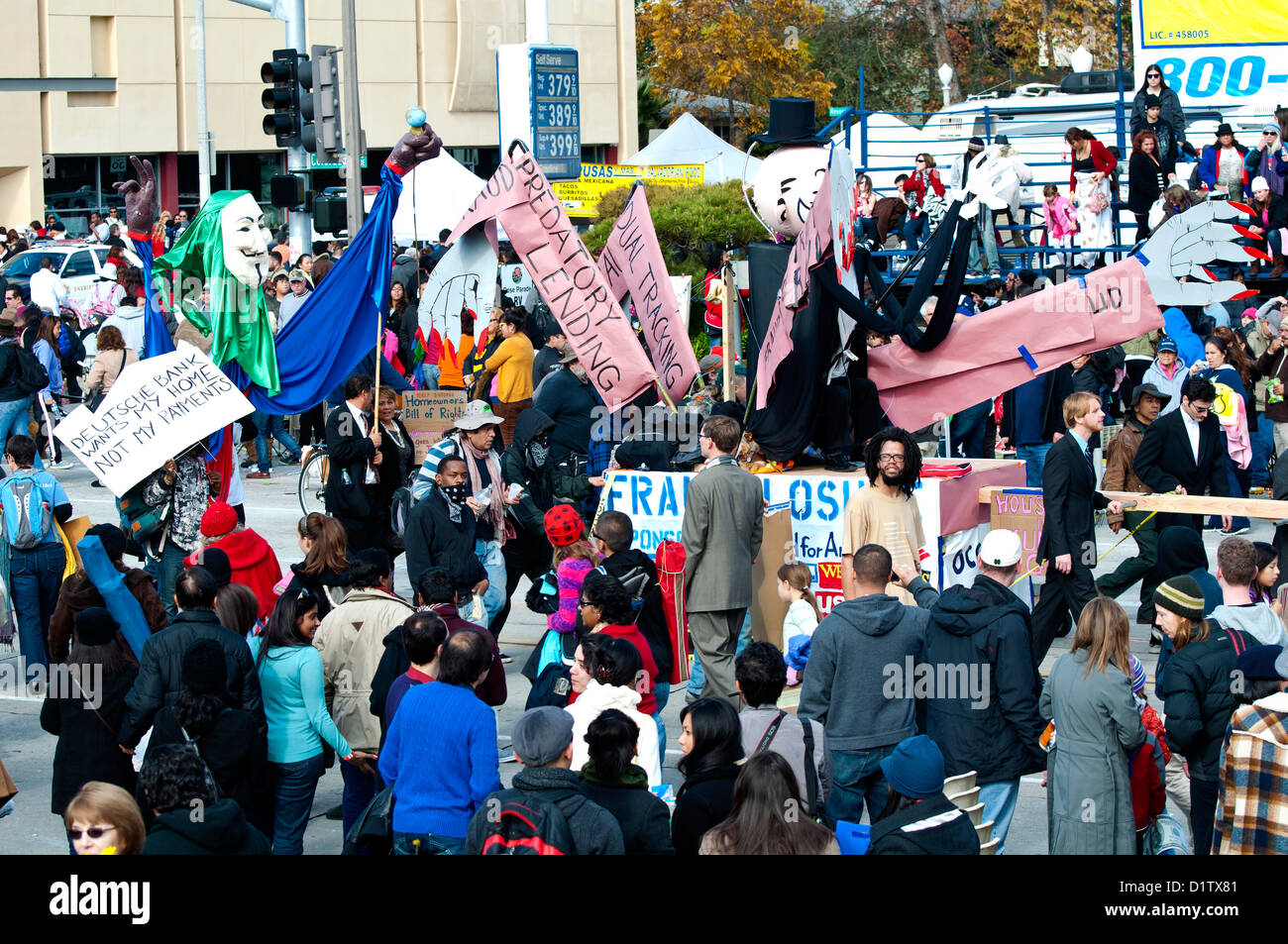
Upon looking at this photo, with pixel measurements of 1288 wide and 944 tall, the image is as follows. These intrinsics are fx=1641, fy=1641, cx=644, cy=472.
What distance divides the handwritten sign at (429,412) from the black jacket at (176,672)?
6.20m

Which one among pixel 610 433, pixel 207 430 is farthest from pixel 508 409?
pixel 207 430

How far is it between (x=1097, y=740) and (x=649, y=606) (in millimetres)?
2422

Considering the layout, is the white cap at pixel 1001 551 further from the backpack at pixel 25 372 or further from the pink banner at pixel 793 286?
the backpack at pixel 25 372

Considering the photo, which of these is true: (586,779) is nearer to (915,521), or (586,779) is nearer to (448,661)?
(448,661)

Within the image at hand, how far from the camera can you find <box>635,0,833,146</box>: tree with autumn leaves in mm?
44156

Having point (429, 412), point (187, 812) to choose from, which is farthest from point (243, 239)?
point (187, 812)

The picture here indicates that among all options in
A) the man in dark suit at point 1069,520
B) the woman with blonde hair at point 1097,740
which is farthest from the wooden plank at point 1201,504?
the woman with blonde hair at point 1097,740

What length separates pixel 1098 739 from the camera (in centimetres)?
600

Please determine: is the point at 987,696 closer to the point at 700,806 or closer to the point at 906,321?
the point at 700,806

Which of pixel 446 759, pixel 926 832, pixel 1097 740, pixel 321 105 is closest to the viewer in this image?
pixel 926 832

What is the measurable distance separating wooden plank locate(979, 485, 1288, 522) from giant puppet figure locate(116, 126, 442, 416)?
14.7 feet

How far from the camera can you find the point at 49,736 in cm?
913

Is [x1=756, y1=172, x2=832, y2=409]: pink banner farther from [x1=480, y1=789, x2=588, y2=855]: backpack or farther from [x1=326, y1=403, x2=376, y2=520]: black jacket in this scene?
[x1=480, y1=789, x2=588, y2=855]: backpack

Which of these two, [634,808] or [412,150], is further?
[412,150]
